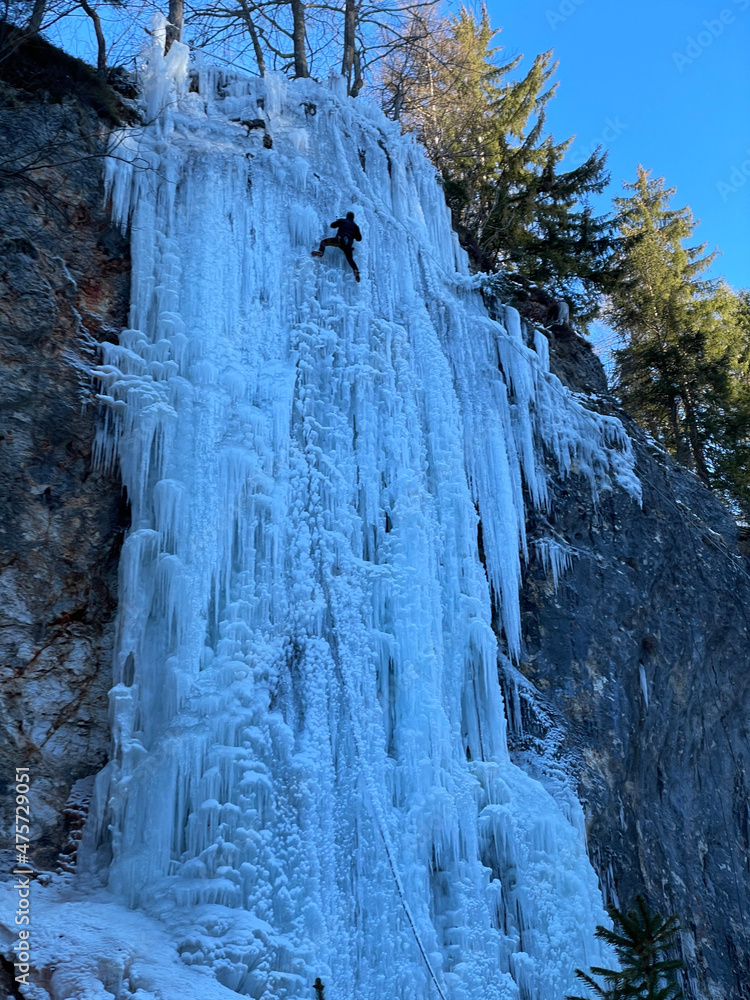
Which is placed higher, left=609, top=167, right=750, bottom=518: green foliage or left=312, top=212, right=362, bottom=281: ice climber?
→ left=609, top=167, right=750, bottom=518: green foliage

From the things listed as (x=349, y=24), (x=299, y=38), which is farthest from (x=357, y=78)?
(x=299, y=38)

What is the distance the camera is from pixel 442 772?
6863 millimetres

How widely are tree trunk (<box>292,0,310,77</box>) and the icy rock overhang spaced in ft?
10.7

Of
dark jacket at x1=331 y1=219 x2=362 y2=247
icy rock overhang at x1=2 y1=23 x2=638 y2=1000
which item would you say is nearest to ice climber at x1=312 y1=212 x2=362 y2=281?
dark jacket at x1=331 y1=219 x2=362 y2=247

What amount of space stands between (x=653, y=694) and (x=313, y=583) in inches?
189

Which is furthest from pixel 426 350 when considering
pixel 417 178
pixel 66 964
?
pixel 66 964

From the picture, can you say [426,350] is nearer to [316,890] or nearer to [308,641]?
[308,641]

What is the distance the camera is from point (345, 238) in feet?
29.7

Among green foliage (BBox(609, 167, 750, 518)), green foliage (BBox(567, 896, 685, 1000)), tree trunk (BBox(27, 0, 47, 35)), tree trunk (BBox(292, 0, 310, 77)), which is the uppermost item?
tree trunk (BBox(292, 0, 310, 77))

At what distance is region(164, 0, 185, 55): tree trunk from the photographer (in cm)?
1050

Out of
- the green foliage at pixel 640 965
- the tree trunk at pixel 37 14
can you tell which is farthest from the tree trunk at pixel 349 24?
the green foliage at pixel 640 965

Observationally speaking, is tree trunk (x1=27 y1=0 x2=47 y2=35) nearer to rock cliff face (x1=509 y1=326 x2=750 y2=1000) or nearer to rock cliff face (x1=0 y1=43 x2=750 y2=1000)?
rock cliff face (x1=0 y1=43 x2=750 y2=1000)

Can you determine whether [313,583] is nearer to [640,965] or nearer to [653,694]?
[640,965]

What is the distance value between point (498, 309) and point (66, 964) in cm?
811
